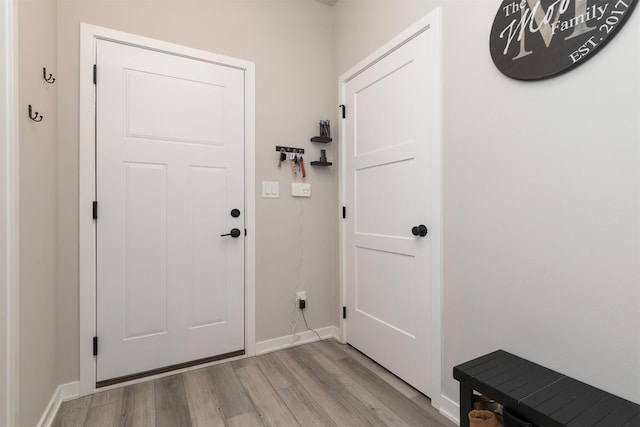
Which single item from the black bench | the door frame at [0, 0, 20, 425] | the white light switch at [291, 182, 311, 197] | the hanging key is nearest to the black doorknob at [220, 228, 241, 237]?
the white light switch at [291, 182, 311, 197]

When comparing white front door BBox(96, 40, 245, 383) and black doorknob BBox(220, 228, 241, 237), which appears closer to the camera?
white front door BBox(96, 40, 245, 383)

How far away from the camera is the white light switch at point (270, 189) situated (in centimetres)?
233

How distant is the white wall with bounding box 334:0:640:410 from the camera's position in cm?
100

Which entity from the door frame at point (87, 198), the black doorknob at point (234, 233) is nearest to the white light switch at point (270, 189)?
the black doorknob at point (234, 233)

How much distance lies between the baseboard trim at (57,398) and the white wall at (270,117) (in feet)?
0.17

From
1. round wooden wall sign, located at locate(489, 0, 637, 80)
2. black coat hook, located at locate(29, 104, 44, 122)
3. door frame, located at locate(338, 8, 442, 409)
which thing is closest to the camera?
round wooden wall sign, located at locate(489, 0, 637, 80)

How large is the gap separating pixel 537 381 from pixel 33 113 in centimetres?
238

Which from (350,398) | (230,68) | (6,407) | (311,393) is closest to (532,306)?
(350,398)

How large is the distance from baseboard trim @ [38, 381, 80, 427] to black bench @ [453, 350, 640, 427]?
1.97 metres

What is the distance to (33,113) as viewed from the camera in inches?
Answer: 53.8

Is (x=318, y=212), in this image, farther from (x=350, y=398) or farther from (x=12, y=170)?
(x=12, y=170)

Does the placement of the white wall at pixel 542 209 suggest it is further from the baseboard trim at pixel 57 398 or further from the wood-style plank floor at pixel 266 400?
the baseboard trim at pixel 57 398

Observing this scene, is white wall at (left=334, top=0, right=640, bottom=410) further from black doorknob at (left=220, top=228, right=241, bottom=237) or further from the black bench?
black doorknob at (left=220, top=228, right=241, bottom=237)

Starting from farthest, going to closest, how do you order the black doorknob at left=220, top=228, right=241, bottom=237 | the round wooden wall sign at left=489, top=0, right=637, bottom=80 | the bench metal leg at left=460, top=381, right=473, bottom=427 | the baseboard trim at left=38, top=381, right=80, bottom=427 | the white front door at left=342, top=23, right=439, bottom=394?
the black doorknob at left=220, top=228, right=241, bottom=237 < the white front door at left=342, top=23, right=439, bottom=394 < the baseboard trim at left=38, top=381, right=80, bottom=427 < the bench metal leg at left=460, top=381, right=473, bottom=427 < the round wooden wall sign at left=489, top=0, right=637, bottom=80
